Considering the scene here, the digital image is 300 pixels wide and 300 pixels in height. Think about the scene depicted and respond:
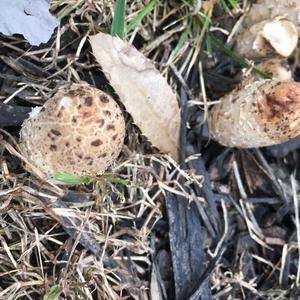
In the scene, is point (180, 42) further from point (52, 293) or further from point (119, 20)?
Answer: point (52, 293)

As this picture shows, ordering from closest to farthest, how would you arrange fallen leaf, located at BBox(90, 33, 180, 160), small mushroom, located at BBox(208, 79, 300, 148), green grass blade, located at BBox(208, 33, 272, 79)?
small mushroom, located at BBox(208, 79, 300, 148), fallen leaf, located at BBox(90, 33, 180, 160), green grass blade, located at BBox(208, 33, 272, 79)

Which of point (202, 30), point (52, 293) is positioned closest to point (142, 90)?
point (202, 30)

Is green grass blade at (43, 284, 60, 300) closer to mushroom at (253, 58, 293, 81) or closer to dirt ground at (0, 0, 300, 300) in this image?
dirt ground at (0, 0, 300, 300)

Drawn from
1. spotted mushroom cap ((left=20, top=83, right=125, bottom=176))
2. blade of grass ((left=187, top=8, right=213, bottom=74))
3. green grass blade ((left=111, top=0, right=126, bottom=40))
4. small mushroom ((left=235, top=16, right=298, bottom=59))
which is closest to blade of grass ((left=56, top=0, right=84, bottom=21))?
green grass blade ((left=111, top=0, right=126, bottom=40))

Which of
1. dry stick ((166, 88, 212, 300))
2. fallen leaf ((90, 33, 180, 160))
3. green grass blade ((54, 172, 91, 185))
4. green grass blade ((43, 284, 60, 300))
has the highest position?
fallen leaf ((90, 33, 180, 160))

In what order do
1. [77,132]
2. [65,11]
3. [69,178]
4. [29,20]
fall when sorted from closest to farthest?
1. [77,132]
2. [69,178]
3. [29,20]
4. [65,11]

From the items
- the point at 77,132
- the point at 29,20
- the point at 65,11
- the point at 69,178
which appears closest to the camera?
the point at 77,132

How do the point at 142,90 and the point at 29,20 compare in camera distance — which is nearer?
the point at 29,20
